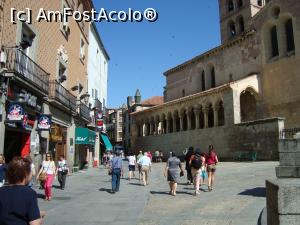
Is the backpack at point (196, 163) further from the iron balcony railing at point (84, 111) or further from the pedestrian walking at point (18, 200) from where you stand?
the iron balcony railing at point (84, 111)

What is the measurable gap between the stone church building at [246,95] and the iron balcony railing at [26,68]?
17533mm

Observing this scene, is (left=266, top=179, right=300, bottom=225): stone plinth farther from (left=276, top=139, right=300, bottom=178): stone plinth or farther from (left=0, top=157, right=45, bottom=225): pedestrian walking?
(left=276, top=139, right=300, bottom=178): stone plinth

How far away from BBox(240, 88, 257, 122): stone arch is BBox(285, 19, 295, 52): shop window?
17.0 feet

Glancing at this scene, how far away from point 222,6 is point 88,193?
1856 inches

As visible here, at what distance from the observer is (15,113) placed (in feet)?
40.7

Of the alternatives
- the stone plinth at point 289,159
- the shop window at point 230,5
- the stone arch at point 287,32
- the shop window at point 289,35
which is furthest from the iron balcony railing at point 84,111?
the shop window at point 230,5

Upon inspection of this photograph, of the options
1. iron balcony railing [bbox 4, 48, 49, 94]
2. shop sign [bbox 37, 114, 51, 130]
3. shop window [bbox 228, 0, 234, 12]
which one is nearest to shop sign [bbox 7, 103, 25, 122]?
iron balcony railing [bbox 4, 48, 49, 94]

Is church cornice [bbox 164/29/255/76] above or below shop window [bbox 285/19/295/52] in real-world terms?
above

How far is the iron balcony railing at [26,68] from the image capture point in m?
12.4

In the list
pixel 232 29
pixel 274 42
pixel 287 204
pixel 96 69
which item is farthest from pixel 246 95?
pixel 287 204

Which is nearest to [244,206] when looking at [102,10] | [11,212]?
[11,212]

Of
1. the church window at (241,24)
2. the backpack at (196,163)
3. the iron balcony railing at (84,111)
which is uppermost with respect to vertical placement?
the church window at (241,24)

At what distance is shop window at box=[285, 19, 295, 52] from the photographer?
30.8 meters

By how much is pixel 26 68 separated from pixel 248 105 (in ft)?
84.3
